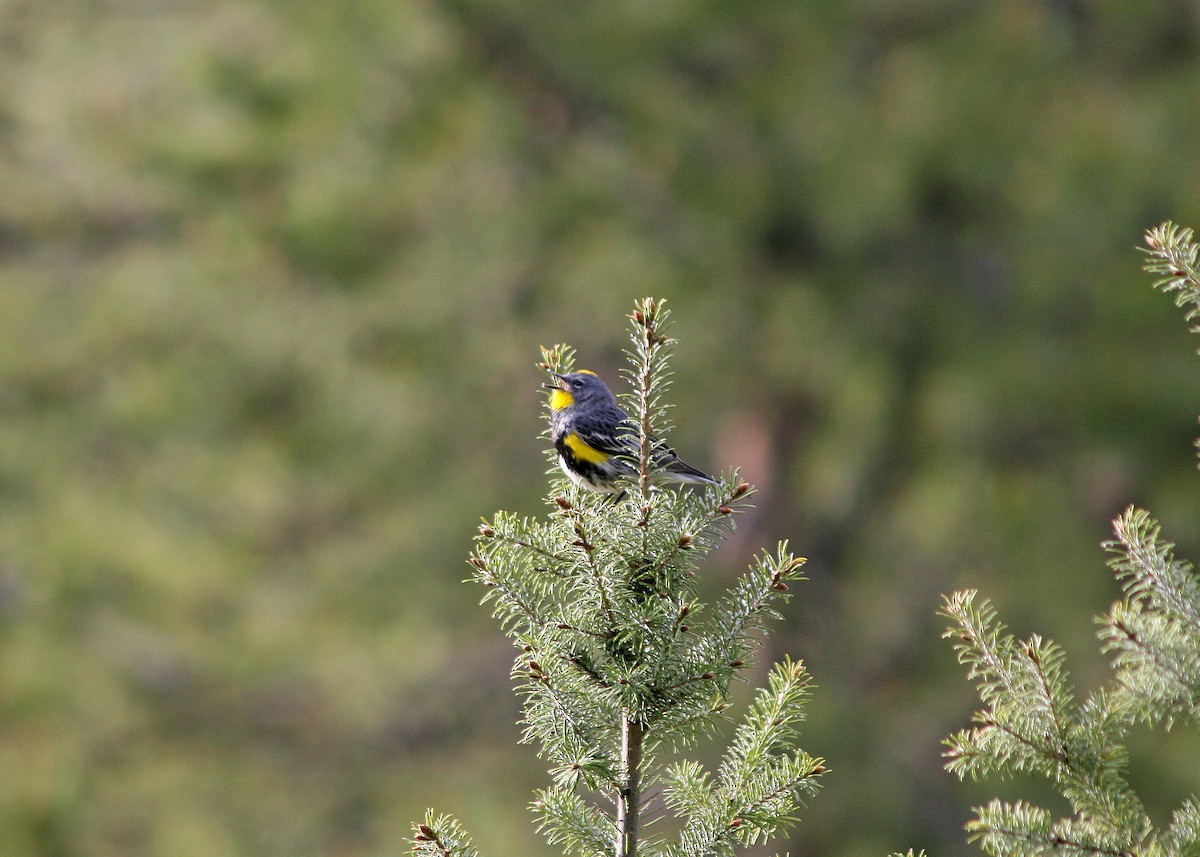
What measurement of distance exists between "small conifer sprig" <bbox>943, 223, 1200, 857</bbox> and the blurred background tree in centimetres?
490

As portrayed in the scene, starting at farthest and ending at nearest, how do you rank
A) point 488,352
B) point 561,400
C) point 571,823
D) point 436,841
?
point 488,352
point 561,400
point 571,823
point 436,841

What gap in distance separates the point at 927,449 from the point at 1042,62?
7.30 feet

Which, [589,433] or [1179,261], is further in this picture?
[589,433]

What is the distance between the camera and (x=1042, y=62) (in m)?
6.80

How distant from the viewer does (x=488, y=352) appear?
7855mm

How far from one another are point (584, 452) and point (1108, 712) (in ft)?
6.18

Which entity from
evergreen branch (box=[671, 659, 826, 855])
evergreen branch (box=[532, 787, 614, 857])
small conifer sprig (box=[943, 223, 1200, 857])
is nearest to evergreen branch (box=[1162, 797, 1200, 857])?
small conifer sprig (box=[943, 223, 1200, 857])

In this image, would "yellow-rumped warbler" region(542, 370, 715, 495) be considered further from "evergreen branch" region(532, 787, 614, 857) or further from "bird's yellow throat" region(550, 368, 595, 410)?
"evergreen branch" region(532, 787, 614, 857)

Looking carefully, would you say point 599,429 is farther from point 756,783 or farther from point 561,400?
point 756,783

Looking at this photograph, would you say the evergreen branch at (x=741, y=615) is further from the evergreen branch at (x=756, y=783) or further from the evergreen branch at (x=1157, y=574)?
the evergreen branch at (x=1157, y=574)

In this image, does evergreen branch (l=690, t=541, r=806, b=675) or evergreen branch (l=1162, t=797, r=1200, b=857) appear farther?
evergreen branch (l=690, t=541, r=806, b=675)

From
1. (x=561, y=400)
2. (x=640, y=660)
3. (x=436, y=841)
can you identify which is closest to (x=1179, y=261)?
(x=640, y=660)

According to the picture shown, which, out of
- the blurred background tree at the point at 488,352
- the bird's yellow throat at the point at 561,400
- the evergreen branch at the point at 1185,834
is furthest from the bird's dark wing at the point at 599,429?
the blurred background tree at the point at 488,352

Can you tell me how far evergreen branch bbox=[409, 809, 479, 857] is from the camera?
1.82 m
